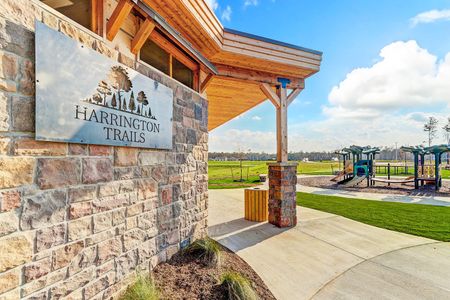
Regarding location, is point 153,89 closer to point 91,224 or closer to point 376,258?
point 91,224

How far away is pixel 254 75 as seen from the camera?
562cm

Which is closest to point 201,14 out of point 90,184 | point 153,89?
point 153,89

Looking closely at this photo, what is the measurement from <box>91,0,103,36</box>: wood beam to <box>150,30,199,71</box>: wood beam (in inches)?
33.7

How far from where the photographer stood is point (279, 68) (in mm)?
5629

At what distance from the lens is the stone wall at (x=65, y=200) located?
5.11 feet

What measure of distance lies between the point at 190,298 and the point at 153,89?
8.04 ft

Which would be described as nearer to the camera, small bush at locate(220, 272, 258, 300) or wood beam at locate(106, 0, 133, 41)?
wood beam at locate(106, 0, 133, 41)

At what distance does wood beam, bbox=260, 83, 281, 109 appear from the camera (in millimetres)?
5775

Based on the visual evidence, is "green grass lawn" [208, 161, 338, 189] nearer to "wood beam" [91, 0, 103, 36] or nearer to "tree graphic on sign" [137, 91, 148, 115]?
"tree graphic on sign" [137, 91, 148, 115]

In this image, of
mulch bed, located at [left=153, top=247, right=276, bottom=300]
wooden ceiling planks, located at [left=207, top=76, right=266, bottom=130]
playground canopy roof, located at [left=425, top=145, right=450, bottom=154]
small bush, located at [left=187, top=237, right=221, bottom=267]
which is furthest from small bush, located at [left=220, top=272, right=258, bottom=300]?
playground canopy roof, located at [left=425, top=145, right=450, bottom=154]

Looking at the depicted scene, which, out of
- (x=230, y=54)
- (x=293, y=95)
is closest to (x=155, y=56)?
(x=230, y=54)

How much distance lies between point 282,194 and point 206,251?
8.94ft

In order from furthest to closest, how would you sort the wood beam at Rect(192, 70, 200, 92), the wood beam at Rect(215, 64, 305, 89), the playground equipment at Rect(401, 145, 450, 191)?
the playground equipment at Rect(401, 145, 450, 191), the wood beam at Rect(215, 64, 305, 89), the wood beam at Rect(192, 70, 200, 92)

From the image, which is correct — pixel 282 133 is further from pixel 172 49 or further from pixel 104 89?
pixel 104 89
